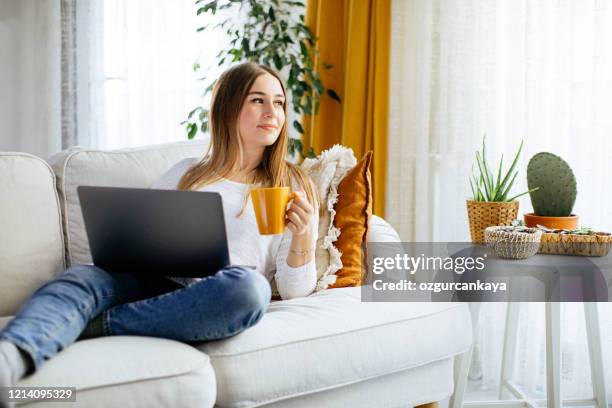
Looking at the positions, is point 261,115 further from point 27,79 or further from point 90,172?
point 27,79

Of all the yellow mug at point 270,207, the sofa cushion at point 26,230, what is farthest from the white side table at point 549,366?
the sofa cushion at point 26,230

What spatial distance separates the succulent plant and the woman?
0.66 metres

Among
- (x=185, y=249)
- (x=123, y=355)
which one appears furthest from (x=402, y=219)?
(x=123, y=355)

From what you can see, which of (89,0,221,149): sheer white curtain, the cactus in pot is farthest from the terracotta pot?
(89,0,221,149): sheer white curtain

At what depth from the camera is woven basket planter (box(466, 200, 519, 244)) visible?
2.15 metres

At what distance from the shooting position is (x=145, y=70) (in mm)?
4008

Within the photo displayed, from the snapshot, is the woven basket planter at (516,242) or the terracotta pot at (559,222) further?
the terracotta pot at (559,222)

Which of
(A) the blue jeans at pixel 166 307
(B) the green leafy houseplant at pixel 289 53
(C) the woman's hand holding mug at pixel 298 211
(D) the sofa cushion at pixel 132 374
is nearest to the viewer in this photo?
(D) the sofa cushion at pixel 132 374

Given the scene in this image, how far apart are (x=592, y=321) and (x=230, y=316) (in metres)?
1.08

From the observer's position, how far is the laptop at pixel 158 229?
1.56 metres

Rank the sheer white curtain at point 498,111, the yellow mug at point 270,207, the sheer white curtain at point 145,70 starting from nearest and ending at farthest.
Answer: the yellow mug at point 270,207 → the sheer white curtain at point 498,111 → the sheer white curtain at point 145,70

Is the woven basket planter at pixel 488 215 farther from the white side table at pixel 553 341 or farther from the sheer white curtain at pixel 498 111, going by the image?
the sheer white curtain at pixel 498 111

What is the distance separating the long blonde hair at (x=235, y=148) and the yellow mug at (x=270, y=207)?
0.39 m

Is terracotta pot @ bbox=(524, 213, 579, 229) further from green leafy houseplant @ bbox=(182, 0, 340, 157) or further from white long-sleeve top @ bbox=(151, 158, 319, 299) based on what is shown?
green leafy houseplant @ bbox=(182, 0, 340, 157)
